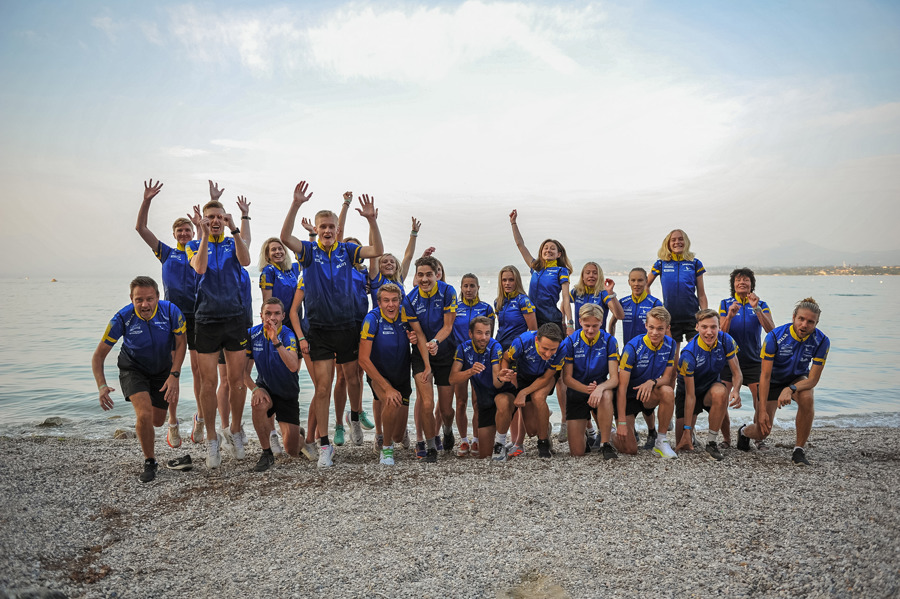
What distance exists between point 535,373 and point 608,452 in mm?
1141

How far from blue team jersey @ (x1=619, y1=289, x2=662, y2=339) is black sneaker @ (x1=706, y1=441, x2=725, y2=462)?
1.61m

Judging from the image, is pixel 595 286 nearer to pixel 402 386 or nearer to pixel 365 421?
pixel 402 386

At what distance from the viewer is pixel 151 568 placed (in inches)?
144

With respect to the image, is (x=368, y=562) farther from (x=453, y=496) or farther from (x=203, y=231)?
(x=203, y=231)

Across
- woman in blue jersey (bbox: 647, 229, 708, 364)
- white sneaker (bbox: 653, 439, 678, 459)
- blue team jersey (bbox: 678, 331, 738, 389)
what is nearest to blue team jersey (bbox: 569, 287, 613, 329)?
woman in blue jersey (bbox: 647, 229, 708, 364)

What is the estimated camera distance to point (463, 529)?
4117mm

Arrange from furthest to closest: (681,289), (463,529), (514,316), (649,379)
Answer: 1. (681,289)
2. (514,316)
3. (649,379)
4. (463,529)

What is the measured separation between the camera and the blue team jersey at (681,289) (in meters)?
7.25

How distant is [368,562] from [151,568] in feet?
4.79

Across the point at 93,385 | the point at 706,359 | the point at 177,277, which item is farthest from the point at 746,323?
the point at 93,385

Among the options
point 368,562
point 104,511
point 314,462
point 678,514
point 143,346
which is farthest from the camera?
point 314,462

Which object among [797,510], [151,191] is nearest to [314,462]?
[151,191]

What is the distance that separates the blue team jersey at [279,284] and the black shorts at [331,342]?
1037 millimetres

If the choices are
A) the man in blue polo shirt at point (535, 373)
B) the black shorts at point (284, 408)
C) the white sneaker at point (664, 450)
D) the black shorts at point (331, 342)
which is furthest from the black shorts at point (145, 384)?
the white sneaker at point (664, 450)
